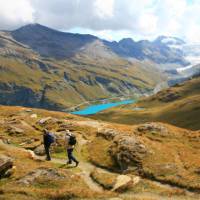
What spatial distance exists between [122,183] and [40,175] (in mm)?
7581

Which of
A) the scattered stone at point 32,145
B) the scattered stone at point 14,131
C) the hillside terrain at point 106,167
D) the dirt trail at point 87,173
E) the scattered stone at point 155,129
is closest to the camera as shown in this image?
the hillside terrain at point 106,167

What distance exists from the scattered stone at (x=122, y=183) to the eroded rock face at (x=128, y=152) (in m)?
4.80

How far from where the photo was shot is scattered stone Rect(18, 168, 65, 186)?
104 feet

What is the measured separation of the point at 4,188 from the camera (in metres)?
29.8

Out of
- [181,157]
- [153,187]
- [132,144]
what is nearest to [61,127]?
[132,144]

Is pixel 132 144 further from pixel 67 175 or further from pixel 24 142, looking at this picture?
pixel 24 142

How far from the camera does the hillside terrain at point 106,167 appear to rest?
1204 inches

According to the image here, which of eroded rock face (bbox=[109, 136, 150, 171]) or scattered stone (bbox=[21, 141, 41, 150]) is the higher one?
scattered stone (bbox=[21, 141, 41, 150])

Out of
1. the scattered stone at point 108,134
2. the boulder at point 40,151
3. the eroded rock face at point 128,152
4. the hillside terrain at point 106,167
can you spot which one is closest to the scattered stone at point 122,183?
the hillside terrain at point 106,167

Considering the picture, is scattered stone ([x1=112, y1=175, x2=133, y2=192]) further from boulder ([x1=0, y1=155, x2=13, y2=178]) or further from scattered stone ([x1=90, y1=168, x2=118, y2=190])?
boulder ([x1=0, y1=155, x2=13, y2=178])

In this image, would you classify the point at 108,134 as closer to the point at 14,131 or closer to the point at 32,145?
the point at 32,145

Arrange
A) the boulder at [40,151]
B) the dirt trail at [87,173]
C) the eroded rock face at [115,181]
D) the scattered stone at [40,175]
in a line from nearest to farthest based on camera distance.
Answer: the scattered stone at [40,175] → the eroded rock face at [115,181] → the dirt trail at [87,173] → the boulder at [40,151]

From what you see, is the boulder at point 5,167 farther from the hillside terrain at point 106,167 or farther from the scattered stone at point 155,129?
the scattered stone at point 155,129

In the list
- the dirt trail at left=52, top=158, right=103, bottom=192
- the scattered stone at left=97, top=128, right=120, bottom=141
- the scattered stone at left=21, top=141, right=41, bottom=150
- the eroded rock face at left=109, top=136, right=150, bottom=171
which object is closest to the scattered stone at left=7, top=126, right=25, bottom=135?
the scattered stone at left=21, top=141, right=41, bottom=150
